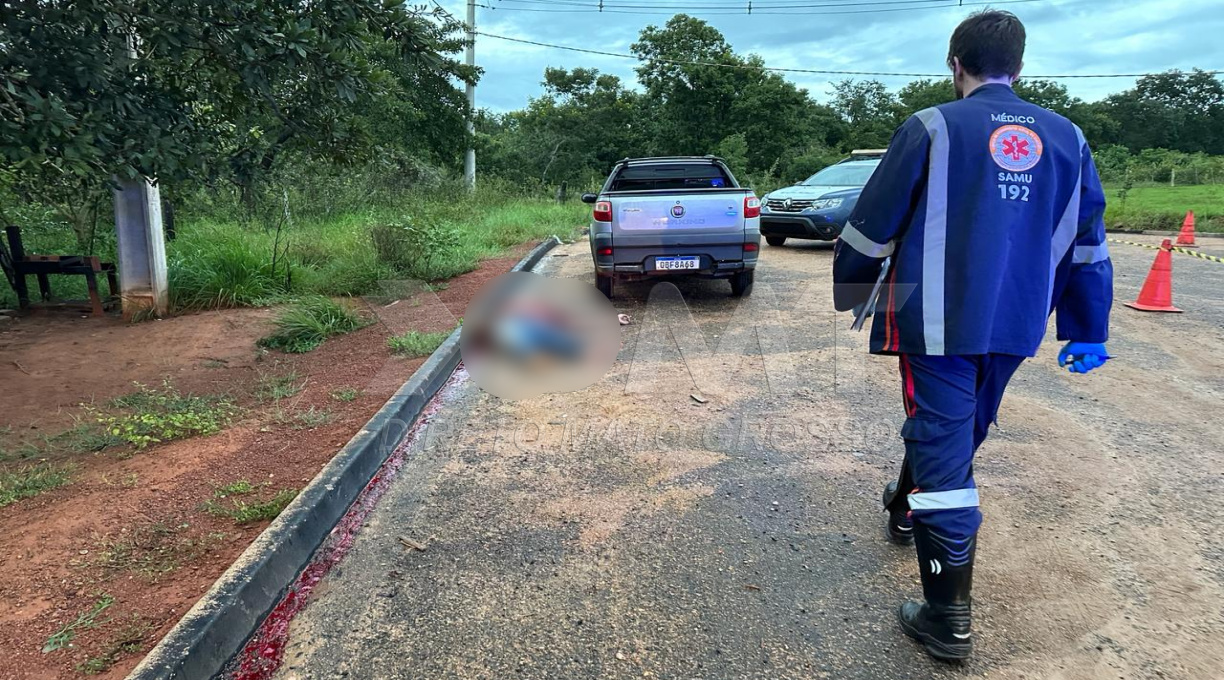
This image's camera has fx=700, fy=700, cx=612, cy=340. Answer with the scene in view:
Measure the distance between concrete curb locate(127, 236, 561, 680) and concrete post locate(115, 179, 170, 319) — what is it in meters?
4.30

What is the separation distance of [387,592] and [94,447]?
2.25 meters

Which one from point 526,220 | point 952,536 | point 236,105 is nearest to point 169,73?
point 236,105

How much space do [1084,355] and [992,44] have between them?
3.78ft

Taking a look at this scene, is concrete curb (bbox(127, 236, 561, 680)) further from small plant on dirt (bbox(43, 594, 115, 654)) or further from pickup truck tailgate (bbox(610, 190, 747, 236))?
pickup truck tailgate (bbox(610, 190, 747, 236))

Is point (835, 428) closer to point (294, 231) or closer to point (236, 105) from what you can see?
point (236, 105)

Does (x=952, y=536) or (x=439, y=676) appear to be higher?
(x=952, y=536)

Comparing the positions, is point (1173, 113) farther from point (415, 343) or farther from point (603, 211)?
point (415, 343)

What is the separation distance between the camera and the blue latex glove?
250cm

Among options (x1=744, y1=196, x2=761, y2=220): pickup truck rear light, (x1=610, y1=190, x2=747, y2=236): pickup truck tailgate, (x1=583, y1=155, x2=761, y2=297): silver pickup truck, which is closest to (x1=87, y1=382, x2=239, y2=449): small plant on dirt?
(x1=583, y1=155, x2=761, y2=297): silver pickup truck

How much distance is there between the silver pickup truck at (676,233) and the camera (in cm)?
714

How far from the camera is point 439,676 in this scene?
7.23 feet

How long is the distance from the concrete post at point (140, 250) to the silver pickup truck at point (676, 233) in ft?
14.2

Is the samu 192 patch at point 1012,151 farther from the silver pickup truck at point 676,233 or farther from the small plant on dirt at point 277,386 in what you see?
the silver pickup truck at point 676,233

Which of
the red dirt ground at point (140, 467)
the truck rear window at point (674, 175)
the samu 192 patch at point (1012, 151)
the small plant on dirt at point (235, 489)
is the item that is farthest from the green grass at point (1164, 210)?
the small plant on dirt at point (235, 489)
